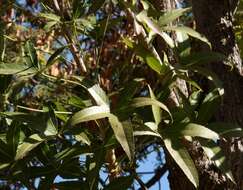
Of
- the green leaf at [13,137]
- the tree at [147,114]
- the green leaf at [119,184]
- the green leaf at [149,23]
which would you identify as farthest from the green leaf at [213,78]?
the green leaf at [13,137]

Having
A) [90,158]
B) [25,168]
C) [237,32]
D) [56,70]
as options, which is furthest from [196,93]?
[56,70]

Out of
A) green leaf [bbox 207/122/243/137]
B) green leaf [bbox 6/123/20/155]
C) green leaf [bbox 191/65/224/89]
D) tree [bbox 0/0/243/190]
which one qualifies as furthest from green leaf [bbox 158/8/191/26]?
green leaf [bbox 6/123/20/155]

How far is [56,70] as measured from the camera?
2469mm

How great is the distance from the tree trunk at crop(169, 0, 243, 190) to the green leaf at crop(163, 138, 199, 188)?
0.49 feet

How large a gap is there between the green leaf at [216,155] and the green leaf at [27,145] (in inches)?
10.8

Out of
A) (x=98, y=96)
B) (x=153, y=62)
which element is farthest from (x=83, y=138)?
(x=153, y=62)

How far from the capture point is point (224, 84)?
1.08 meters

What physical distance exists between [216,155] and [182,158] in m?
0.07

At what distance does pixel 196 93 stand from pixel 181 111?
0.30 ft

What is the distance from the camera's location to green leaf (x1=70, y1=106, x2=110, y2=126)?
0.89 meters

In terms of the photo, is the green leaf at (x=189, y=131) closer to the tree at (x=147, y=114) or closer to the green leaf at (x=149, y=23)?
the tree at (x=147, y=114)

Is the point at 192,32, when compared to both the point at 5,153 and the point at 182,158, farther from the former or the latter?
the point at 5,153

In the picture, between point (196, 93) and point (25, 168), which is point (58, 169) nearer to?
point (25, 168)

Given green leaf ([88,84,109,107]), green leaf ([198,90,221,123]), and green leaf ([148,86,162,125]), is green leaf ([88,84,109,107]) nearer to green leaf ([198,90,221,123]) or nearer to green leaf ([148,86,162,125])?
green leaf ([148,86,162,125])
